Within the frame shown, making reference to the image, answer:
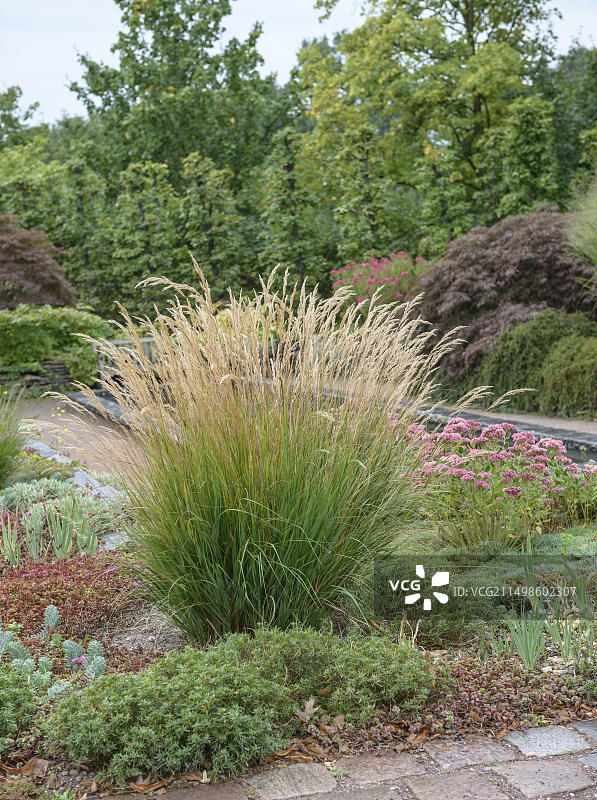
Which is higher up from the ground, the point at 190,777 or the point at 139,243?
the point at 139,243

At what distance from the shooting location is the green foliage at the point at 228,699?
6.48 ft

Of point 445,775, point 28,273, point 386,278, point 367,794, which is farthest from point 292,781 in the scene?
point 28,273

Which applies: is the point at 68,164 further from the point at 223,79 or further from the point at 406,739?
the point at 406,739

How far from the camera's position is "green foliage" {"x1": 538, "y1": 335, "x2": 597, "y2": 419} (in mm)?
7449

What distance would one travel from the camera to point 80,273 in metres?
15.6

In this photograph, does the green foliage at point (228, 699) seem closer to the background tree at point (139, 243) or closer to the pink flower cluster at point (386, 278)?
the pink flower cluster at point (386, 278)

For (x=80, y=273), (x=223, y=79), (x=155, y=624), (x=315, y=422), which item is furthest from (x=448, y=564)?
(x=223, y=79)

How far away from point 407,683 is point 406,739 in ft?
0.50

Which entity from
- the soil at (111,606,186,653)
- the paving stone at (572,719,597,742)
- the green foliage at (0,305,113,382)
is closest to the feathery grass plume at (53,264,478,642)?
the soil at (111,606,186,653)

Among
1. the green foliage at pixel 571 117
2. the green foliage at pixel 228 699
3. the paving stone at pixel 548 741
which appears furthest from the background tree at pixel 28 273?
the paving stone at pixel 548 741

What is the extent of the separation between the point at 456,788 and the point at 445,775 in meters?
0.07

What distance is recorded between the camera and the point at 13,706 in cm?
217

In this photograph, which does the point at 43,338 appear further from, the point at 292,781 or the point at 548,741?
the point at 548,741

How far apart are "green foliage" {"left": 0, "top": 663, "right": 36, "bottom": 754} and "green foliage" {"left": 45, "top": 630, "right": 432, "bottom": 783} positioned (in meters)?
0.14
